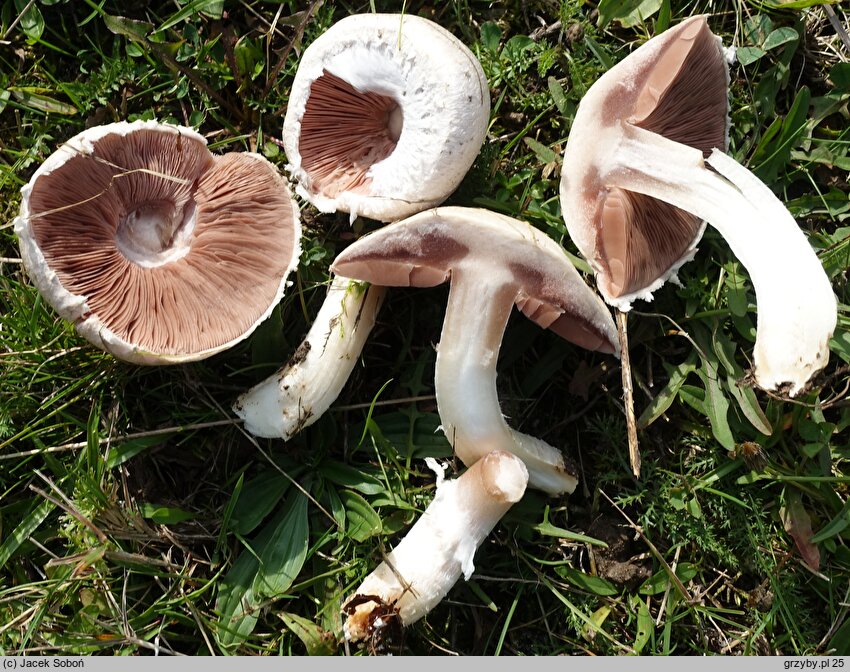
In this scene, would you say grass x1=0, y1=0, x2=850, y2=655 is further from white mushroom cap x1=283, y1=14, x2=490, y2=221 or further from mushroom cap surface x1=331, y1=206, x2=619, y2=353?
mushroom cap surface x1=331, y1=206, x2=619, y2=353

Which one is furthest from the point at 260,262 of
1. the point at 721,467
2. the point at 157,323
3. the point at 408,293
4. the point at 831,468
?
the point at 831,468

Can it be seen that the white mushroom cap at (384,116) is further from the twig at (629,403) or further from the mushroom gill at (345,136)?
the twig at (629,403)

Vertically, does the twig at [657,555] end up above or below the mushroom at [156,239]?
below

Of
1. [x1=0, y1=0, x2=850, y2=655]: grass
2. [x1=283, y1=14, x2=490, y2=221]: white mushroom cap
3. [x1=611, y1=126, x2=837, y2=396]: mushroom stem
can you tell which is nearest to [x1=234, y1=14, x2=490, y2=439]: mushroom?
[x1=283, y1=14, x2=490, y2=221]: white mushroom cap

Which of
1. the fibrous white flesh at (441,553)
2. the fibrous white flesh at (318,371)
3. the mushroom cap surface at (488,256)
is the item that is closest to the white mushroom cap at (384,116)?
the mushroom cap surface at (488,256)

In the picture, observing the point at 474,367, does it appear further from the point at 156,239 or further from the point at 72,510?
the point at 72,510

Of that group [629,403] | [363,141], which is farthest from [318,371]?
[629,403]
